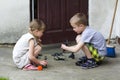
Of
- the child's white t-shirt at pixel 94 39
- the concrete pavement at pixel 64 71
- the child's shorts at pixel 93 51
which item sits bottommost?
the concrete pavement at pixel 64 71

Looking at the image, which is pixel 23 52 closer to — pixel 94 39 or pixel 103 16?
pixel 94 39

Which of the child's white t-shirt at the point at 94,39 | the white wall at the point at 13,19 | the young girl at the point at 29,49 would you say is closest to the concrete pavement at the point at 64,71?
the young girl at the point at 29,49

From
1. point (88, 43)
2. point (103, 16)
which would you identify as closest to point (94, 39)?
point (88, 43)

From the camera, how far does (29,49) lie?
7086 mm

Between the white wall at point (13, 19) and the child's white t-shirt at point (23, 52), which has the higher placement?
the white wall at point (13, 19)

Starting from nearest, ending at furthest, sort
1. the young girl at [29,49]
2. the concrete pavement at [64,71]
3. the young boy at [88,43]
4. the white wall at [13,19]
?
the concrete pavement at [64,71], the young girl at [29,49], the young boy at [88,43], the white wall at [13,19]

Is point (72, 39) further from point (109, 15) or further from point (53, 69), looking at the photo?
point (53, 69)

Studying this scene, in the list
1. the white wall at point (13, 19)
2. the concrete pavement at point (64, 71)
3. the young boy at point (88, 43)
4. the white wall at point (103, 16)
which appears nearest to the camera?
the concrete pavement at point (64, 71)

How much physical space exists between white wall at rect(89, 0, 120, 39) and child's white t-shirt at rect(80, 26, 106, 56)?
6.75 feet

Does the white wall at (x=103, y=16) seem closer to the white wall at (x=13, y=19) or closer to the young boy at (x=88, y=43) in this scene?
the white wall at (x=13, y=19)

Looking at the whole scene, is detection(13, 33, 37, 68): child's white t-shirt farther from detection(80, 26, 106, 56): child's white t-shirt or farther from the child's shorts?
the child's shorts

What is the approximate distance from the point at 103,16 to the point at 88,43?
2.33 meters

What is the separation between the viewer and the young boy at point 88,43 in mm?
7301

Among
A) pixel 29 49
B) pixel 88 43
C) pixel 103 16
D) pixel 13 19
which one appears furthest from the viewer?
pixel 103 16
